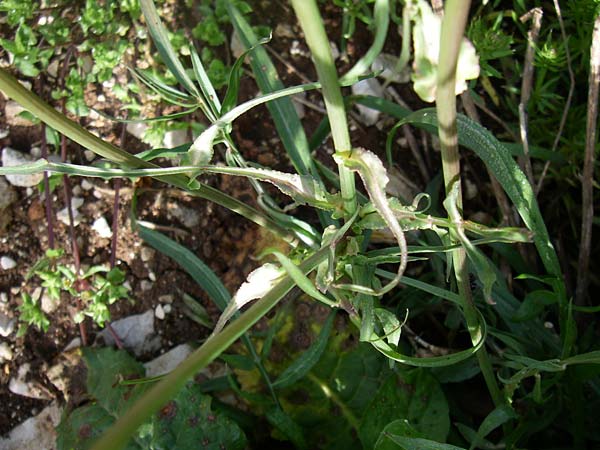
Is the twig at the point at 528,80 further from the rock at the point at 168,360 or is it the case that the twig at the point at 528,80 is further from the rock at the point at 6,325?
the rock at the point at 6,325

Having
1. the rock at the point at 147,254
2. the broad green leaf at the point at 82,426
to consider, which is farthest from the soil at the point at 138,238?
the broad green leaf at the point at 82,426

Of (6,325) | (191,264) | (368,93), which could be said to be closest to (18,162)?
(6,325)

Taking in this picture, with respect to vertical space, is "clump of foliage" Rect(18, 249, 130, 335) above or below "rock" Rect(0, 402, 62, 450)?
above

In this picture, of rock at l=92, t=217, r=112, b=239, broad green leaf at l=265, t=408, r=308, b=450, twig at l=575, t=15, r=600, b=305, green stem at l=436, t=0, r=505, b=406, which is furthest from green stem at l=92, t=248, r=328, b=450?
rock at l=92, t=217, r=112, b=239

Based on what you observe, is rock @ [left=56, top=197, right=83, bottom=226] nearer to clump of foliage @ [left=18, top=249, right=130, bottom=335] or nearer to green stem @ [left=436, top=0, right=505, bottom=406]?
clump of foliage @ [left=18, top=249, right=130, bottom=335]

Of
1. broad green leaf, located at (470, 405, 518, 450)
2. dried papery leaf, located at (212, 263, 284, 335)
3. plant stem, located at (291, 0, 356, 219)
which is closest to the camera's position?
plant stem, located at (291, 0, 356, 219)

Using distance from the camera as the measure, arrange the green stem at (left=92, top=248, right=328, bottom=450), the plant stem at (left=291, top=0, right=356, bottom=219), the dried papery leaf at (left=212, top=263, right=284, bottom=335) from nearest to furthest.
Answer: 1. the green stem at (left=92, top=248, right=328, bottom=450)
2. the plant stem at (left=291, top=0, right=356, bottom=219)
3. the dried papery leaf at (left=212, top=263, right=284, bottom=335)

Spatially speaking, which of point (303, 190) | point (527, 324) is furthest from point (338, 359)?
point (303, 190)

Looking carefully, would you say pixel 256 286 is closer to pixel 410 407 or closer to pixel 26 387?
pixel 410 407
